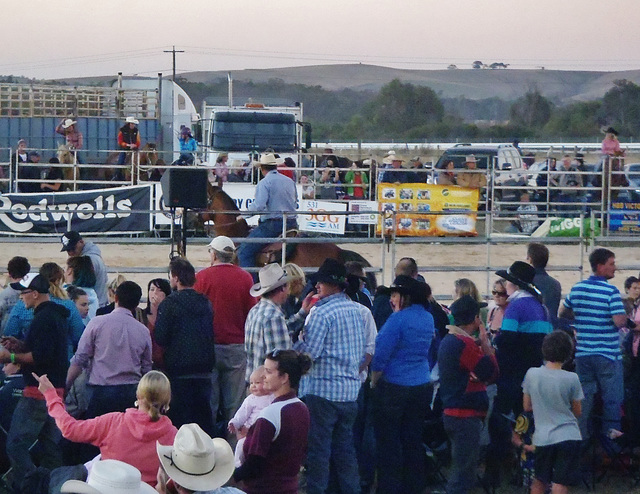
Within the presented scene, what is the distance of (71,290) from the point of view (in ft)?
25.2

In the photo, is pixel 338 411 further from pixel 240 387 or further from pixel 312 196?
pixel 312 196

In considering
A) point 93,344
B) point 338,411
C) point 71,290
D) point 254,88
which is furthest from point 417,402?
point 254,88

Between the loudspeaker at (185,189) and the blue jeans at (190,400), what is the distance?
3.57m

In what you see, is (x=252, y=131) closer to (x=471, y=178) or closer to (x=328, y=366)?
(x=471, y=178)

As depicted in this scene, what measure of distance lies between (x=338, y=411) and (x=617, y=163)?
17.5 meters

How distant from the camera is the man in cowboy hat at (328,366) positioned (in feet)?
21.7

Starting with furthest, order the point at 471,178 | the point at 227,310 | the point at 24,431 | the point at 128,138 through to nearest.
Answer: the point at 471,178 < the point at 128,138 < the point at 227,310 < the point at 24,431

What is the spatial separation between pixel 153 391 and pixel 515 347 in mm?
3449

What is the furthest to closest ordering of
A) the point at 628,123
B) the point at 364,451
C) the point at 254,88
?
1. the point at 254,88
2. the point at 628,123
3. the point at 364,451

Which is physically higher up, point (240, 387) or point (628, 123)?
point (628, 123)

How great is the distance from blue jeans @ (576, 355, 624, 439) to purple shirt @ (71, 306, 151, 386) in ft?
11.5

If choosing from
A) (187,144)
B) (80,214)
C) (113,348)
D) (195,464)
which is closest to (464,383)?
(113,348)

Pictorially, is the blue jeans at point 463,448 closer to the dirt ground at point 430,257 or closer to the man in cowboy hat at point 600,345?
the man in cowboy hat at point 600,345

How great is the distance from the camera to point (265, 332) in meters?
6.57
